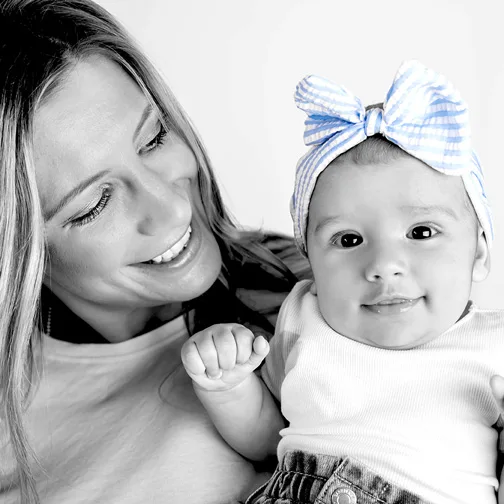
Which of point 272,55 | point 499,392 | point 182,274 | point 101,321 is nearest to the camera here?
point 499,392

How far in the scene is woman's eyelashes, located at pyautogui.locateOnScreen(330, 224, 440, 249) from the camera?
1.41 metres

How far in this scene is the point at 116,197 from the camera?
5.37 feet

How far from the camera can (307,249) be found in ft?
5.15

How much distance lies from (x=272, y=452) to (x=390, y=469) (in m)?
0.33

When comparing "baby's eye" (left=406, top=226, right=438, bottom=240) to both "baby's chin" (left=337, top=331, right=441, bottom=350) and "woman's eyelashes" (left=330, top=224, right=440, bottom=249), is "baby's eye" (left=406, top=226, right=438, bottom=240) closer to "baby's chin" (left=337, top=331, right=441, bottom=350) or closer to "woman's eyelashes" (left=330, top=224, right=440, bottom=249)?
"woman's eyelashes" (left=330, top=224, right=440, bottom=249)

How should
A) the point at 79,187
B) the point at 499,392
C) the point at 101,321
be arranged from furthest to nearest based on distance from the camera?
1. the point at 101,321
2. the point at 79,187
3. the point at 499,392

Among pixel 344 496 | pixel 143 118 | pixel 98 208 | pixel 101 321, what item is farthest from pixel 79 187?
pixel 344 496

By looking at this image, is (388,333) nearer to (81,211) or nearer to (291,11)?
(81,211)

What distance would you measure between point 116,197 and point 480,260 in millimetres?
690

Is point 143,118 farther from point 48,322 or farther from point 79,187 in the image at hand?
point 48,322

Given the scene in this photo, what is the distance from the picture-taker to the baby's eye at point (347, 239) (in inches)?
57.1

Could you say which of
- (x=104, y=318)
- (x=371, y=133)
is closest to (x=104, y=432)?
(x=104, y=318)

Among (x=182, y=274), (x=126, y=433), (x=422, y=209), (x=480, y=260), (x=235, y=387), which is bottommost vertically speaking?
(x=126, y=433)

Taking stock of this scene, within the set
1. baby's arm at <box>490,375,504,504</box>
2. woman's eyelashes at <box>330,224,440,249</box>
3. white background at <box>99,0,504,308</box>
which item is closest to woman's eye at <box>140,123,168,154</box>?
woman's eyelashes at <box>330,224,440,249</box>
